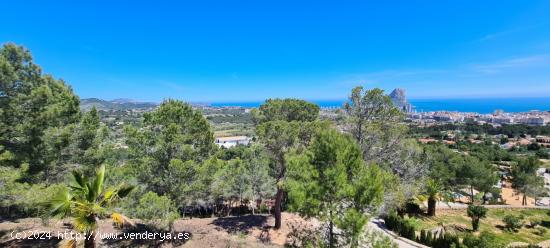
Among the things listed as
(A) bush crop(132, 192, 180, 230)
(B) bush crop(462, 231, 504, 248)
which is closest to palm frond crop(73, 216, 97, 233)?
(A) bush crop(132, 192, 180, 230)

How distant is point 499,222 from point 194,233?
2149cm

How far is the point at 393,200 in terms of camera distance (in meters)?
12.7

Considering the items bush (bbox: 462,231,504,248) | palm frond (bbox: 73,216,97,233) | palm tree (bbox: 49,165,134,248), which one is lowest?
bush (bbox: 462,231,504,248)

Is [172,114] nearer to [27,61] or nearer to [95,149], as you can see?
[95,149]

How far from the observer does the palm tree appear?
6293 millimetres

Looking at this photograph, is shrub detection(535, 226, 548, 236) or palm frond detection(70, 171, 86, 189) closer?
palm frond detection(70, 171, 86, 189)

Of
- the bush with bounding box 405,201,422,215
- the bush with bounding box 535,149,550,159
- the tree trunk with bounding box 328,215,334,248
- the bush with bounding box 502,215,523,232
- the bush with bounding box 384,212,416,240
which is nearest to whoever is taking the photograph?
the tree trunk with bounding box 328,215,334,248

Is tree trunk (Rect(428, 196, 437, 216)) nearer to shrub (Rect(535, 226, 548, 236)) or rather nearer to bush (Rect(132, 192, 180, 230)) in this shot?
shrub (Rect(535, 226, 548, 236))

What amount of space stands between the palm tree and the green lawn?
16856 mm

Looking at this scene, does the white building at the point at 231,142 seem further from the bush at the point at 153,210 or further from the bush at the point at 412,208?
the bush at the point at 153,210

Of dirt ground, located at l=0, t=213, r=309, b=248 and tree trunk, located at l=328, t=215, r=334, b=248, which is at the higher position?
tree trunk, located at l=328, t=215, r=334, b=248

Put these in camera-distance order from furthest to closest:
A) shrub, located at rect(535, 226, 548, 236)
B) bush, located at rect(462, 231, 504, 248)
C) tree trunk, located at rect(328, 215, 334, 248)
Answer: shrub, located at rect(535, 226, 548, 236) < bush, located at rect(462, 231, 504, 248) < tree trunk, located at rect(328, 215, 334, 248)

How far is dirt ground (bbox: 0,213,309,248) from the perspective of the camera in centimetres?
958

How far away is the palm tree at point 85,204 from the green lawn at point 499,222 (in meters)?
16.9
